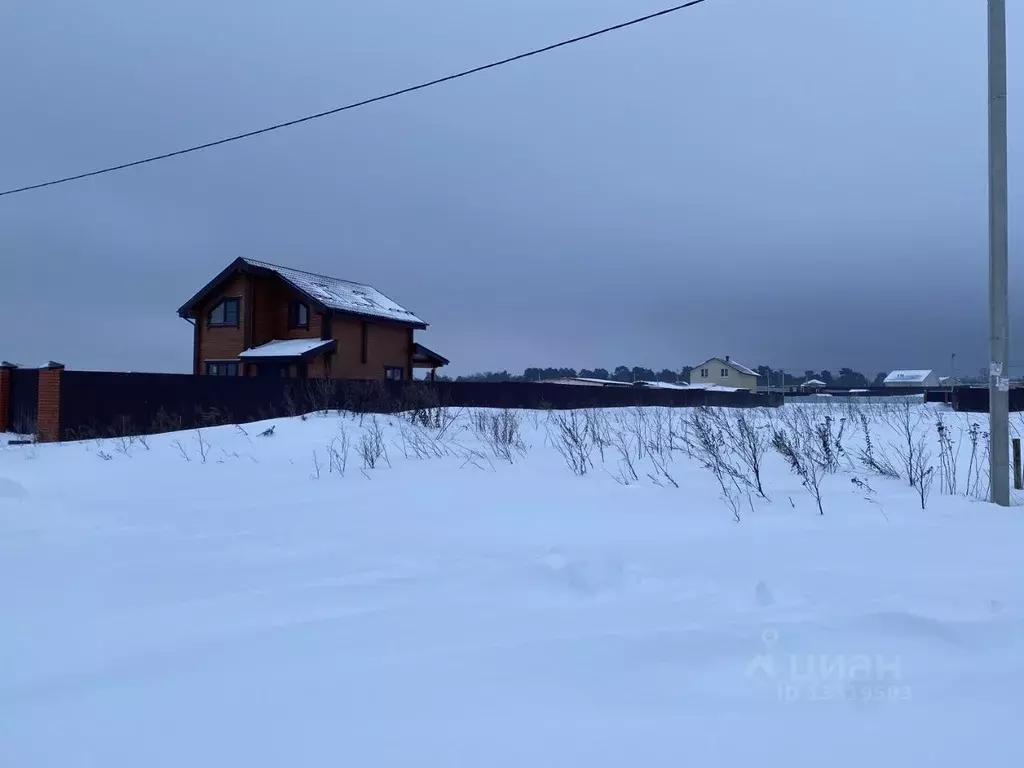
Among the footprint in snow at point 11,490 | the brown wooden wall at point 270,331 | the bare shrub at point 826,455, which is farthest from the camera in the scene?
the brown wooden wall at point 270,331

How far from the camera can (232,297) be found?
26.2 m

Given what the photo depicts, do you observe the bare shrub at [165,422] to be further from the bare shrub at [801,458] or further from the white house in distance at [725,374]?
the white house in distance at [725,374]

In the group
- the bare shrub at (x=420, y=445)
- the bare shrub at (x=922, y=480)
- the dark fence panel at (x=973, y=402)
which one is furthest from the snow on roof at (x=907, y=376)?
the bare shrub at (x=922, y=480)

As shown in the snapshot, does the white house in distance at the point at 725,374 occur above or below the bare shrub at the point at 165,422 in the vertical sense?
above

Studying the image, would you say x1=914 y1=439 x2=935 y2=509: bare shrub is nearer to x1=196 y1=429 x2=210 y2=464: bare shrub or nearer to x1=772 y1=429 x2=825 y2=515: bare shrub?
x1=772 y1=429 x2=825 y2=515: bare shrub

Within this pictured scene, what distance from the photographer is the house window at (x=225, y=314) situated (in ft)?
85.9

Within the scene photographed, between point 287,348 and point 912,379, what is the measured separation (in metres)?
71.9

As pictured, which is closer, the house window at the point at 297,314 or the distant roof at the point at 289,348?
the distant roof at the point at 289,348

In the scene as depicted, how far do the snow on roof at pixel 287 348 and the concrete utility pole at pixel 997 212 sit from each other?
69.4 feet

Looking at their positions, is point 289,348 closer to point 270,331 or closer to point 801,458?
point 270,331

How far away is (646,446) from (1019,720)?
6.40 metres

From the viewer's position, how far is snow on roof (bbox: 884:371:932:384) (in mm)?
74250

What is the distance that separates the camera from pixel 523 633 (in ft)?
11.1

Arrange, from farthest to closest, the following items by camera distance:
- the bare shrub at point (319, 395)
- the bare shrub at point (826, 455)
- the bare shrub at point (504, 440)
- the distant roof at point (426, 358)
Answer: the distant roof at point (426, 358)
the bare shrub at point (319, 395)
the bare shrub at point (504, 440)
the bare shrub at point (826, 455)
